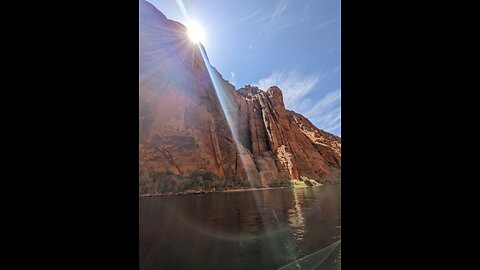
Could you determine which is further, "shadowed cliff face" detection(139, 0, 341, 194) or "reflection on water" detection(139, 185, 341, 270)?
"shadowed cliff face" detection(139, 0, 341, 194)

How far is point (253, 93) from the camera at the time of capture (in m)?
45.9

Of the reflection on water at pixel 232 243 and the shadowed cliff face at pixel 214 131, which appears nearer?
the reflection on water at pixel 232 243

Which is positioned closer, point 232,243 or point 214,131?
point 232,243
